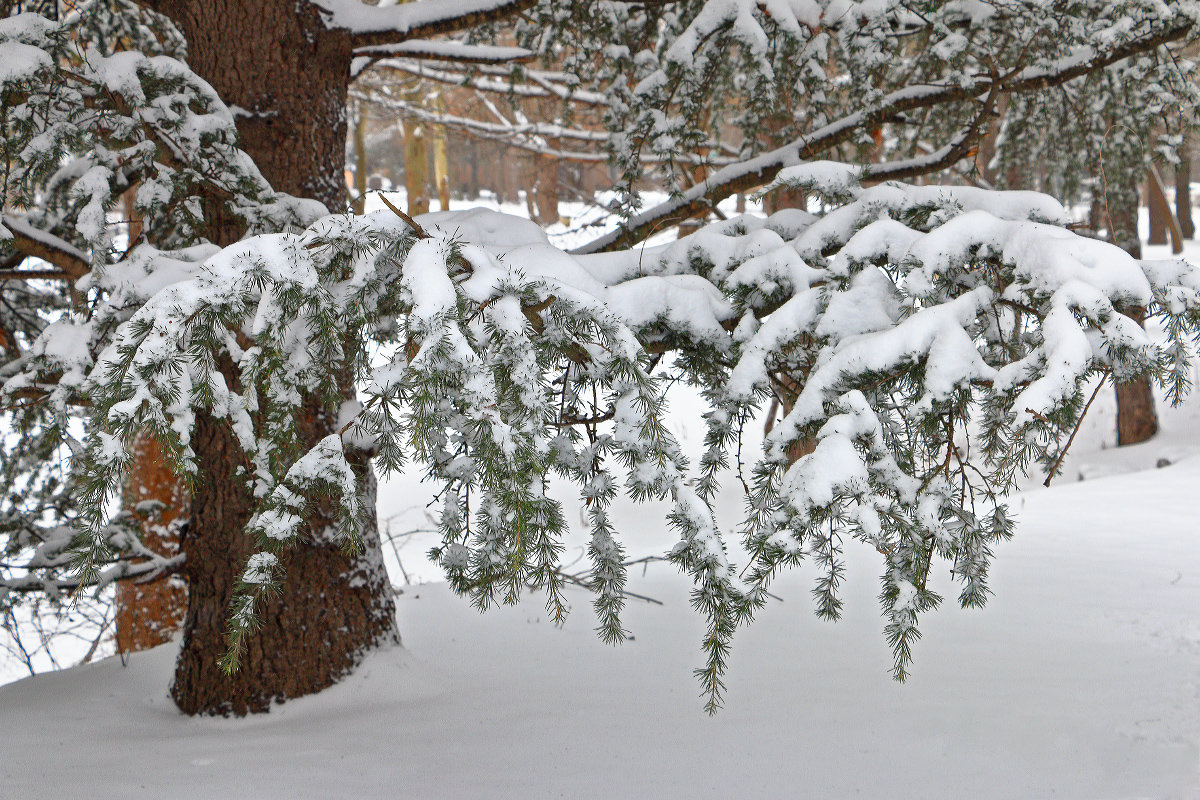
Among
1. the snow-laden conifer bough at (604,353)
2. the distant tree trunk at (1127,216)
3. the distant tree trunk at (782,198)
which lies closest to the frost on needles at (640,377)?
the snow-laden conifer bough at (604,353)

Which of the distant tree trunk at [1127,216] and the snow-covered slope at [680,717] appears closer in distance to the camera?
the snow-covered slope at [680,717]

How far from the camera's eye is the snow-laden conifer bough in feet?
6.49

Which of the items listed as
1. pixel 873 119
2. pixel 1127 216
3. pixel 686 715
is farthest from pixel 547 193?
pixel 686 715

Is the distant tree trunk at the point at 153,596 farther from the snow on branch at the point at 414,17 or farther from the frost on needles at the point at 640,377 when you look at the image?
the frost on needles at the point at 640,377

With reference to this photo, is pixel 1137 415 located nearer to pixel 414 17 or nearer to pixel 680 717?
pixel 680 717

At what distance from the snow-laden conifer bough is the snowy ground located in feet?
3.49

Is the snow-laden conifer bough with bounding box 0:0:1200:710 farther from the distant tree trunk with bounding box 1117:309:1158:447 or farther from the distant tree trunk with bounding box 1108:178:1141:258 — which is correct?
the distant tree trunk with bounding box 1117:309:1158:447

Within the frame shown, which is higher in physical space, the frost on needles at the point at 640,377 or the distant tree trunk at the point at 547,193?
the distant tree trunk at the point at 547,193

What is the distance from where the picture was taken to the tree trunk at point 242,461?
11.8ft

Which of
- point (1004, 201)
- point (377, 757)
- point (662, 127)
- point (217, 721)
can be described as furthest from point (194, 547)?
point (1004, 201)

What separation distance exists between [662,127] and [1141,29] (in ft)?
7.33

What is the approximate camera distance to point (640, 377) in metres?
2.11

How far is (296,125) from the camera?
12.1 ft

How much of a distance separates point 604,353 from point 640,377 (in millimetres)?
177
